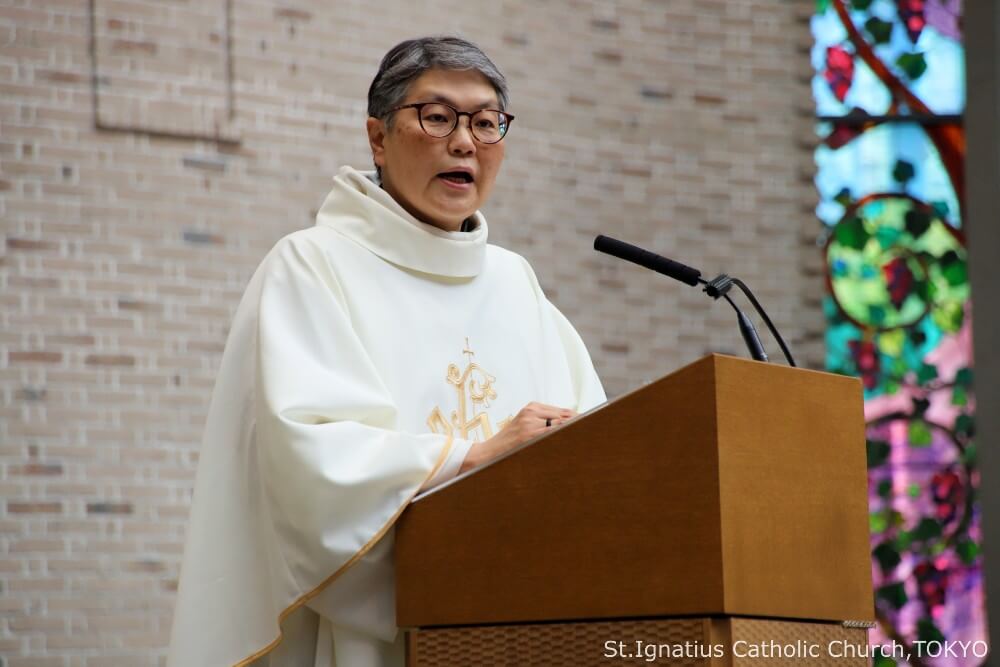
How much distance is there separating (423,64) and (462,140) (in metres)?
0.19

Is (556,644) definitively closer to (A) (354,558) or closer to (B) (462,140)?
(A) (354,558)

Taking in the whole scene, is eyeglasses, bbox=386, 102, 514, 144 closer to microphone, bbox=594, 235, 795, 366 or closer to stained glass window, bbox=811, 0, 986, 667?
microphone, bbox=594, 235, 795, 366

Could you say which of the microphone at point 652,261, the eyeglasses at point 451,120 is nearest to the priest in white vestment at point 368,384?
the eyeglasses at point 451,120

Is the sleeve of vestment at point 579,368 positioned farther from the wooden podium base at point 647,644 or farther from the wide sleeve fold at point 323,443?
the wooden podium base at point 647,644

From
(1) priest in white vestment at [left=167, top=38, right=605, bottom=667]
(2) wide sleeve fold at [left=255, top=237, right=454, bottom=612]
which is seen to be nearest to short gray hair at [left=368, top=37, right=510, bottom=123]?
(1) priest in white vestment at [left=167, top=38, right=605, bottom=667]

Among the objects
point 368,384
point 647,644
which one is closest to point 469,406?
point 368,384

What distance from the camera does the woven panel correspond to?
2107 mm

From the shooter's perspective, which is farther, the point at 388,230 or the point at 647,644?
the point at 388,230

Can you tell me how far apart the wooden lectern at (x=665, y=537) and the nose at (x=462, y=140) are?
0.85 metres

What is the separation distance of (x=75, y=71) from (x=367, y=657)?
3.99 meters

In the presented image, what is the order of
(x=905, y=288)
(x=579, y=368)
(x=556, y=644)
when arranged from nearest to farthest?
(x=556, y=644), (x=579, y=368), (x=905, y=288)

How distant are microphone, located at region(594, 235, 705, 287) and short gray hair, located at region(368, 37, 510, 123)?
1.89ft

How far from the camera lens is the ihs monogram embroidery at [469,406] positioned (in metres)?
2.92

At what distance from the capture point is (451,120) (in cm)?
302
